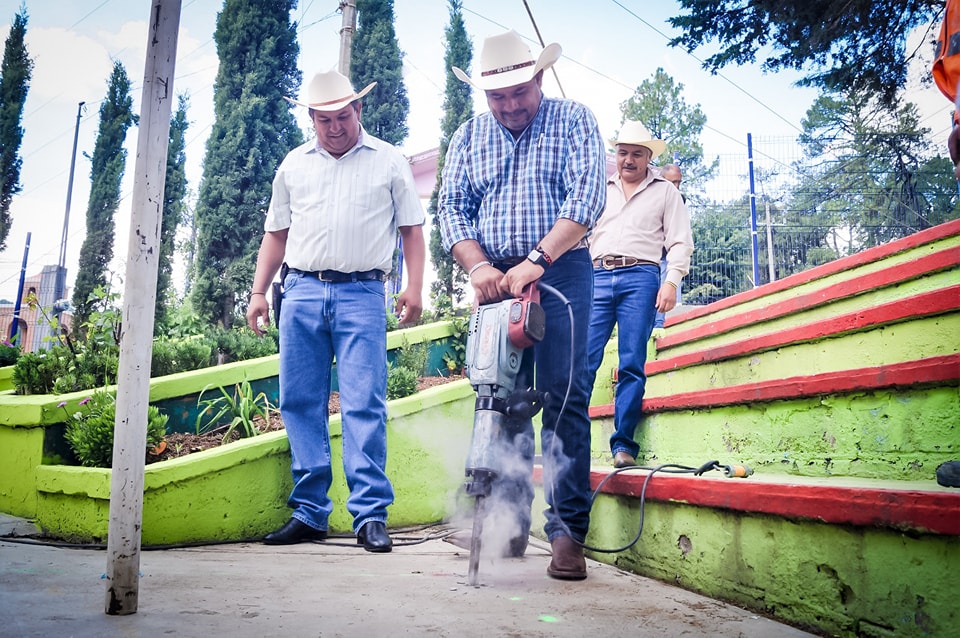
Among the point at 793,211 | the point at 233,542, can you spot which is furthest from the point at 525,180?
the point at 793,211

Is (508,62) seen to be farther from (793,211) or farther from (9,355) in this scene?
(9,355)

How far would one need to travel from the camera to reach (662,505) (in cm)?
218

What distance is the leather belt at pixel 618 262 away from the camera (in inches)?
129

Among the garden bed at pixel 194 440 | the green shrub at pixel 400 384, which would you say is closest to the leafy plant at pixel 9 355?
the garden bed at pixel 194 440

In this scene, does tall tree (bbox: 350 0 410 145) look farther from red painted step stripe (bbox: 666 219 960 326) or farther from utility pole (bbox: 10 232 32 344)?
utility pole (bbox: 10 232 32 344)

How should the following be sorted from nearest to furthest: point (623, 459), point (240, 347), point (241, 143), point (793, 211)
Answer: point (623, 459) < point (240, 347) < point (241, 143) < point (793, 211)

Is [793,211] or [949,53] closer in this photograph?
[949,53]

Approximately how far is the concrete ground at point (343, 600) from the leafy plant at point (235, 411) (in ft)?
3.38

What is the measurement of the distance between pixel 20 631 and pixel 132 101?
10353 millimetres

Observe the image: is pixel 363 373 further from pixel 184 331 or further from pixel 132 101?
pixel 132 101

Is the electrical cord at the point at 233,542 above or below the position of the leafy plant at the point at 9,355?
below

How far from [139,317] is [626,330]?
221 cm

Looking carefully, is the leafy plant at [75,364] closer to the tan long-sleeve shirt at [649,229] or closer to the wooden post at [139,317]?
the wooden post at [139,317]

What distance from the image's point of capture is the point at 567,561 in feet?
7.00
